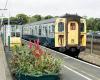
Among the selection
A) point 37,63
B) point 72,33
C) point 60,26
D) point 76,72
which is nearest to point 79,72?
point 76,72

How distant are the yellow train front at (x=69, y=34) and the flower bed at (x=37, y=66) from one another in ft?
57.5

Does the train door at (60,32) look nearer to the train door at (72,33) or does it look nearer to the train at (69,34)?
the train at (69,34)

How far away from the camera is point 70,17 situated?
2842 cm

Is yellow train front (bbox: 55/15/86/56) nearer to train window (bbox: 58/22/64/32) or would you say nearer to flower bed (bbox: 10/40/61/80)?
train window (bbox: 58/22/64/32)

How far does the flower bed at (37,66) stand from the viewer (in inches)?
376

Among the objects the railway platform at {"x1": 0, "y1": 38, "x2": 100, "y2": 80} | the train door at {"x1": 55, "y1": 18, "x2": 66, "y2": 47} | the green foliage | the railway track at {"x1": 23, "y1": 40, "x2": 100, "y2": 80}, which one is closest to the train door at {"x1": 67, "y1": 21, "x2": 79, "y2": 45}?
the train door at {"x1": 55, "y1": 18, "x2": 66, "y2": 47}

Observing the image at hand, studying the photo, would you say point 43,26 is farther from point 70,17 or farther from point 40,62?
point 40,62

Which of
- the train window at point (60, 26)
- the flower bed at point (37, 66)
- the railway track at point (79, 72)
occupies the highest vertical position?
the train window at point (60, 26)

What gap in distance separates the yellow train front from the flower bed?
1753 cm

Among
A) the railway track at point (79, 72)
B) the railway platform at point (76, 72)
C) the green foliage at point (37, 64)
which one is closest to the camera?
the green foliage at point (37, 64)

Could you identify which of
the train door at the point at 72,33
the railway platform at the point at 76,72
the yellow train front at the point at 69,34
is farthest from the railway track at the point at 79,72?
the train door at the point at 72,33

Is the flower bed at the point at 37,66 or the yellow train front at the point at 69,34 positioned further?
the yellow train front at the point at 69,34

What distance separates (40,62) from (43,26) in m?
24.5

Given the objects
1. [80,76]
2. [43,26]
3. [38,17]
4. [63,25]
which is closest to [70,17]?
[63,25]
